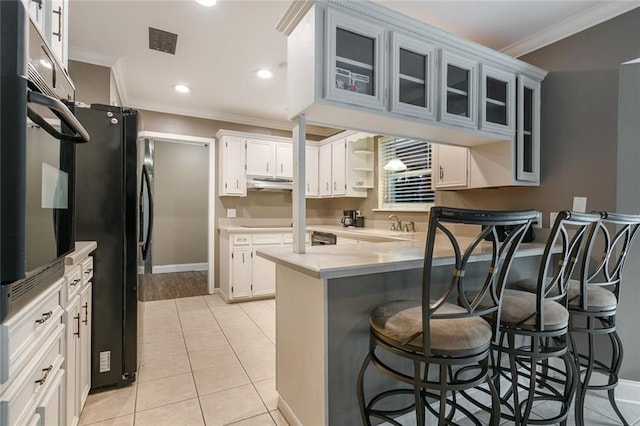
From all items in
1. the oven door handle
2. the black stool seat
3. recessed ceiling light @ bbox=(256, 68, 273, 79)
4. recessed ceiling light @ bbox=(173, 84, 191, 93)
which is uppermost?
recessed ceiling light @ bbox=(256, 68, 273, 79)

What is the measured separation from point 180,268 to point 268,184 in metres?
3.16

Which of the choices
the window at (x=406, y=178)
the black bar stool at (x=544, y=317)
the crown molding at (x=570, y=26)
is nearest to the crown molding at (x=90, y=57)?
the window at (x=406, y=178)

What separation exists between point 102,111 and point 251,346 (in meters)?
2.22

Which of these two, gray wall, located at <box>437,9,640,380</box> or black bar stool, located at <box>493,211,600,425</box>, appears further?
gray wall, located at <box>437,9,640,380</box>

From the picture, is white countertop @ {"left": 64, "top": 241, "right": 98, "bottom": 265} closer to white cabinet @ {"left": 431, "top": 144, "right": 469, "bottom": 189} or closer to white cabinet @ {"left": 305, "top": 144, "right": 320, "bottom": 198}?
white cabinet @ {"left": 431, "top": 144, "right": 469, "bottom": 189}

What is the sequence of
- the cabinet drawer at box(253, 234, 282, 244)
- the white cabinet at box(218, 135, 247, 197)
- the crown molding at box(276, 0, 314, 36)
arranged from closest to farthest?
the crown molding at box(276, 0, 314, 36), the cabinet drawer at box(253, 234, 282, 244), the white cabinet at box(218, 135, 247, 197)

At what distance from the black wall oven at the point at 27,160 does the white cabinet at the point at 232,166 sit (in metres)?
3.20

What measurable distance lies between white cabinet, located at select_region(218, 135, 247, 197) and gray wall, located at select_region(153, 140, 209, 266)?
6.91ft

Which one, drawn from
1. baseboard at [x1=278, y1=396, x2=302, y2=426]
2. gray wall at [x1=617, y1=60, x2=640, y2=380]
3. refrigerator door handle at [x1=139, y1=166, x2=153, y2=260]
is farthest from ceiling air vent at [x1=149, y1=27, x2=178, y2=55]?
gray wall at [x1=617, y1=60, x2=640, y2=380]

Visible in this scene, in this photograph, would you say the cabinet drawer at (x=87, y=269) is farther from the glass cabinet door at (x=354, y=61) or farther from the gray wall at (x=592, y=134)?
the gray wall at (x=592, y=134)

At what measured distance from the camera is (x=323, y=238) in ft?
14.0

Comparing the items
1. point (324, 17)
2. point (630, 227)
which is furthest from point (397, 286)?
point (324, 17)

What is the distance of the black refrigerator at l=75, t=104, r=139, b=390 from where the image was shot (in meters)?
2.07

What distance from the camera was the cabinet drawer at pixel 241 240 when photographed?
13.7 ft
